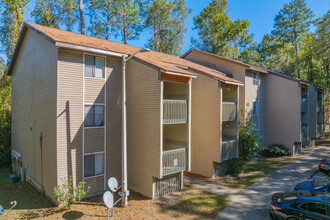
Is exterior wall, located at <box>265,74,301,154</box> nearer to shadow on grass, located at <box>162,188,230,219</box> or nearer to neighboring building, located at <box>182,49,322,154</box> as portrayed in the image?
neighboring building, located at <box>182,49,322,154</box>

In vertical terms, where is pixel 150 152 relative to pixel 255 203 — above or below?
above

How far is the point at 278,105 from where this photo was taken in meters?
22.5

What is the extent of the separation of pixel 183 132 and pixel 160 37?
24909mm

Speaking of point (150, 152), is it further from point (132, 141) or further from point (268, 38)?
point (268, 38)

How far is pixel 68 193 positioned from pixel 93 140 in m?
3.04

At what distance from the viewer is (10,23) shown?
73.7 ft

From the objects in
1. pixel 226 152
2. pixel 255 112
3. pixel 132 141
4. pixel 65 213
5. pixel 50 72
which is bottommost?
pixel 65 213

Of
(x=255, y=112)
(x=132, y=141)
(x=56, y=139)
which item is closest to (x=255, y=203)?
(x=132, y=141)

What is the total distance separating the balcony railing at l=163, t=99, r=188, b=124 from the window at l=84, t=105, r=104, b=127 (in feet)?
13.1

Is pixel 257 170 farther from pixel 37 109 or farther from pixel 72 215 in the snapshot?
pixel 37 109

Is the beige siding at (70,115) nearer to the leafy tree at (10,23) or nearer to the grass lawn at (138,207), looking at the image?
the grass lawn at (138,207)

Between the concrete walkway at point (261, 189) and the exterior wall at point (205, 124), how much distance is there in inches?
63.2

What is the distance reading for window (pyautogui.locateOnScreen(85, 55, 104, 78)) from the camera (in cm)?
1218

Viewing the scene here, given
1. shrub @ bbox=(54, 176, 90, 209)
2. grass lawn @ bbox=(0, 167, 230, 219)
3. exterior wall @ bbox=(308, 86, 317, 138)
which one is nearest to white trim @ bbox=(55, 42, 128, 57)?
shrub @ bbox=(54, 176, 90, 209)
